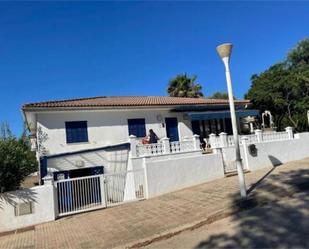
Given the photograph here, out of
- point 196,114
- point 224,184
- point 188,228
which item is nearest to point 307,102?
point 196,114

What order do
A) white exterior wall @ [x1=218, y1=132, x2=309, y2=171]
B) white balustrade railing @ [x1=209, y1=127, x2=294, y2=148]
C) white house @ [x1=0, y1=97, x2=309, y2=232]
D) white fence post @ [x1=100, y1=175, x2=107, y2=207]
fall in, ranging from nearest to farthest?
white house @ [x1=0, y1=97, x2=309, y2=232], white fence post @ [x1=100, y1=175, x2=107, y2=207], white exterior wall @ [x1=218, y1=132, x2=309, y2=171], white balustrade railing @ [x1=209, y1=127, x2=294, y2=148]

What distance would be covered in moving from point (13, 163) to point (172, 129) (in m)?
12.3

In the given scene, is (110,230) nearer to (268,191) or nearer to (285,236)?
(285,236)

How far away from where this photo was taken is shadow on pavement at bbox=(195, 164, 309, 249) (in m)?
6.45

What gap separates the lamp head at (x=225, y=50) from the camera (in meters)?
10.4

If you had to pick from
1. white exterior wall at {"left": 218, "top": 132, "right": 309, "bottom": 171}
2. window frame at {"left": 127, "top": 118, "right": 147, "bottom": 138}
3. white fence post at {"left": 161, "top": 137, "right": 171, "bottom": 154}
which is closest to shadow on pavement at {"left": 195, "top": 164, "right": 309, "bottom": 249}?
white exterior wall at {"left": 218, "top": 132, "right": 309, "bottom": 171}

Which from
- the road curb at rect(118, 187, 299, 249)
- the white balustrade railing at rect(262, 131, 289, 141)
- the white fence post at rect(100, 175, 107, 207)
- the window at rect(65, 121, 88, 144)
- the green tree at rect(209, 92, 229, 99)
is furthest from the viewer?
the green tree at rect(209, 92, 229, 99)

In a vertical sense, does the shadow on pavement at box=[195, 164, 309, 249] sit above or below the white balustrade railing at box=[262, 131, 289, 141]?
below

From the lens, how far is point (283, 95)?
32.0m

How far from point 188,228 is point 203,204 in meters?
2.00

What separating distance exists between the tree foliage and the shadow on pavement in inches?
836

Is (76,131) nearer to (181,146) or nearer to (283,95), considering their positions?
(181,146)

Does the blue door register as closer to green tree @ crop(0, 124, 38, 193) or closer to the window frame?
the window frame

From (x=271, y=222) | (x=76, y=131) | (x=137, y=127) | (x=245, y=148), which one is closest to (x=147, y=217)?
(x=271, y=222)
